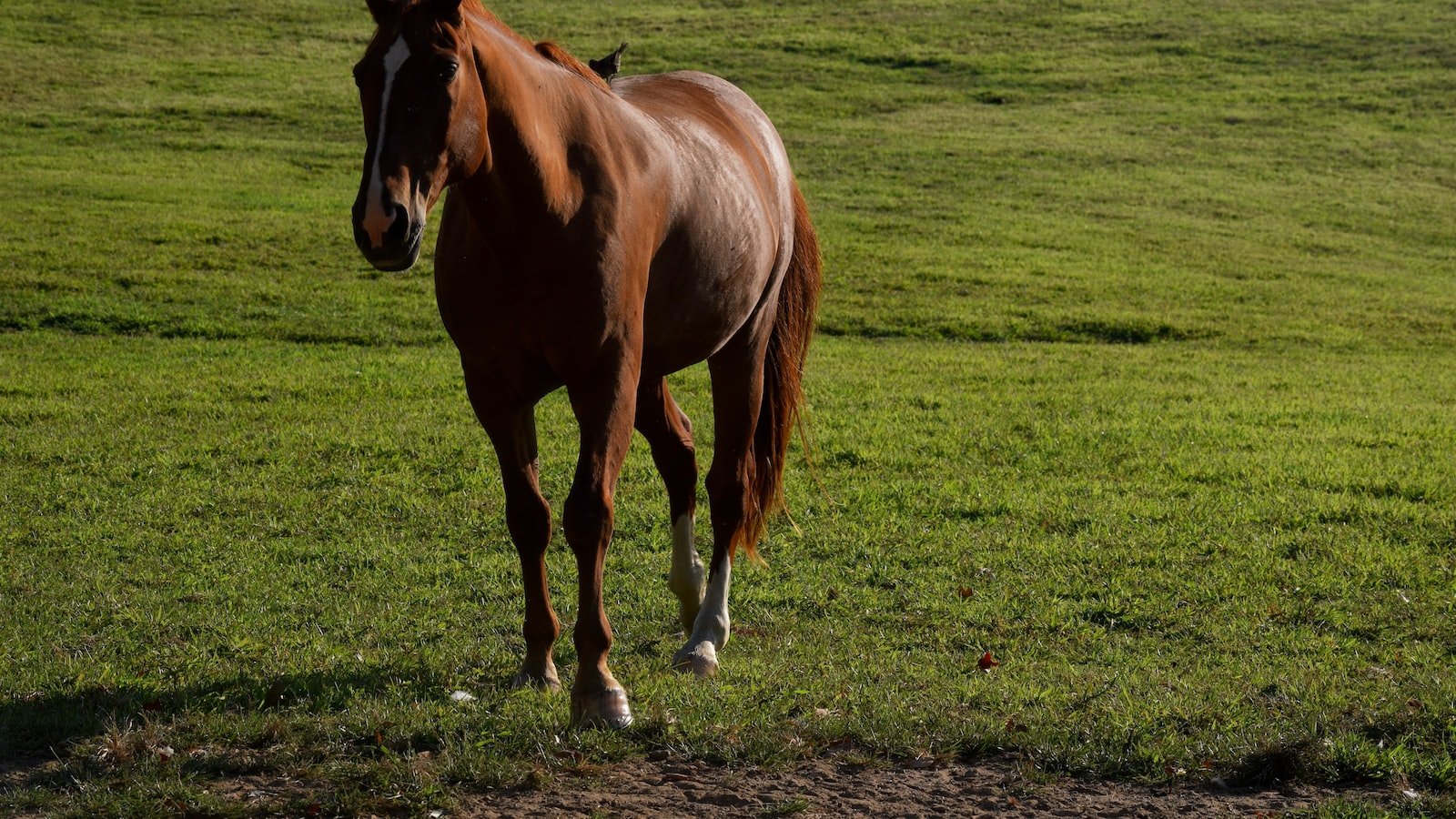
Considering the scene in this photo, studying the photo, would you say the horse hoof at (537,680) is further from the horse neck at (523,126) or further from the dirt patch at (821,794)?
the horse neck at (523,126)

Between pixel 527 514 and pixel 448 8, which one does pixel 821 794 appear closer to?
pixel 527 514

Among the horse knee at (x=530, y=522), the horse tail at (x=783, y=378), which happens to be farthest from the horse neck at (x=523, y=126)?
the horse tail at (x=783, y=378)

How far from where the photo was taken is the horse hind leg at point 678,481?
587cm

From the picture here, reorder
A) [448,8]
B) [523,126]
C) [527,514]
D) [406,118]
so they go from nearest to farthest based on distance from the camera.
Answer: [406,118] < [448,8] < [523,126] < [527,514]

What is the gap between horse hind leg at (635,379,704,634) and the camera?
587 centimetres

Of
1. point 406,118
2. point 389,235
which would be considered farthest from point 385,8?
point 389,235

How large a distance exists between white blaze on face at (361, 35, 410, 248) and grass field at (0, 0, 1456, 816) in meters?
1.62

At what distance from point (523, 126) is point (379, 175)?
2.44ft

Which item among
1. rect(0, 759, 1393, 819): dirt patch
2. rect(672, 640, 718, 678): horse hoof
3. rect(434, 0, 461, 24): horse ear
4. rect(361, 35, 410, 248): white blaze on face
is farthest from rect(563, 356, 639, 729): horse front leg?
rect(434, 0, 461, 24): horse ear

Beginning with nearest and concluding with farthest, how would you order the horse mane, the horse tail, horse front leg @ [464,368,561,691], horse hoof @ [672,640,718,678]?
the horse mane < horse front leg @ [464,368,561,691] < horse hoof @ [672,640,718,678] < the horse tail

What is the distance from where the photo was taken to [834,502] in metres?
8.03

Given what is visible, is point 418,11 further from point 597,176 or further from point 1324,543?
point 1324,543

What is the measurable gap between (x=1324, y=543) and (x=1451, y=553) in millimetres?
647

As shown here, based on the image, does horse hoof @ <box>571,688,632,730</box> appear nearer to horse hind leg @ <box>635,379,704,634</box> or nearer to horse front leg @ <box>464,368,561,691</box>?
horse front leg @ <box>464,368,561,691</box>
